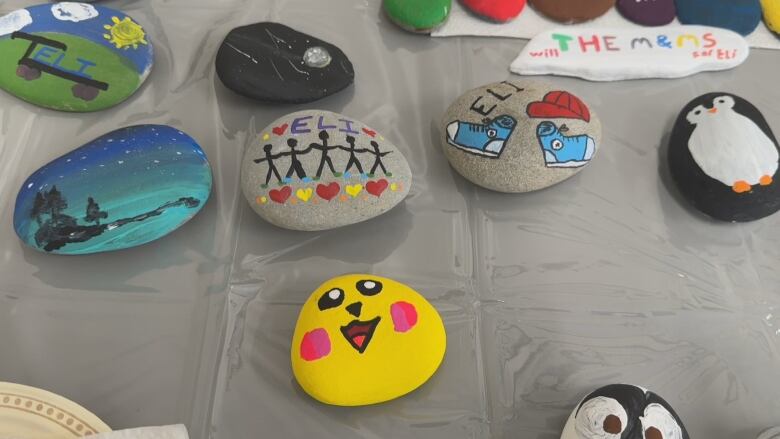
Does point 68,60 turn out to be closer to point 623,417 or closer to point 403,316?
point 403,316

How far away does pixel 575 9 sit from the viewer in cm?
91

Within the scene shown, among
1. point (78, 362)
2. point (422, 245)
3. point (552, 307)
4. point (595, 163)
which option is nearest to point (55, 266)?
point (78, 362)

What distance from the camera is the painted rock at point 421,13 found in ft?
2.92

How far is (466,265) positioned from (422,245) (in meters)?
0.06

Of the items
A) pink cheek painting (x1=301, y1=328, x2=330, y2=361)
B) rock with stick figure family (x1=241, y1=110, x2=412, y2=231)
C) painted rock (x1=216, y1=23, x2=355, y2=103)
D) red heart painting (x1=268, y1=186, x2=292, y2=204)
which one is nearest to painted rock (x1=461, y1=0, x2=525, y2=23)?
painted rock (x1=216, y1=23, x2=355, y2=103)

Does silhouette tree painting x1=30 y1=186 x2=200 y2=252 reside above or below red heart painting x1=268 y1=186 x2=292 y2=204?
below

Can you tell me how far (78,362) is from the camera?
0.64 m

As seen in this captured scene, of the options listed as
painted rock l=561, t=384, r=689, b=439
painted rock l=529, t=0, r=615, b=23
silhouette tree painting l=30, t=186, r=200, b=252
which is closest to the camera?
painted rock l=561, t=384, r=689, b=439

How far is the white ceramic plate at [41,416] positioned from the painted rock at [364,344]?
0.20 meters

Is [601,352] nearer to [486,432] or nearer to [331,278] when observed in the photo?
[486,432]

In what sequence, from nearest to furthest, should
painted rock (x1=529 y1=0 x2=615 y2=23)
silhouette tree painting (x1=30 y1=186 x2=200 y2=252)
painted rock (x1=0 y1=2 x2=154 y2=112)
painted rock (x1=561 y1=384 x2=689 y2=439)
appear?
1. painted rock (x1=561 y1=384 x2=689 y2=439)
2. silhouette tree painting (x1=30 y1=186 x2=200 y2=252)
3. painted rock (x1=0 y1=2 x2=154 y2=112)
4. painted rock (x1=529 y1=0 x2=615 y2=23)

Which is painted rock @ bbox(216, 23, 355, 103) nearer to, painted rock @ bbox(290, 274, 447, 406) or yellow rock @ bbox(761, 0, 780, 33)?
painted rock @ bbox(290, 274, 447, 406)

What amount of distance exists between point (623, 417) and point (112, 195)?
0.57 meters

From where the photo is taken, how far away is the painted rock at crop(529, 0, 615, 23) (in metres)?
0.91
